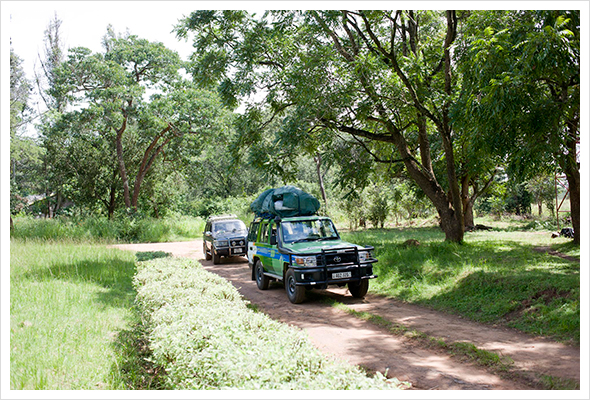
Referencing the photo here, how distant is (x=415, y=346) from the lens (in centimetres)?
655

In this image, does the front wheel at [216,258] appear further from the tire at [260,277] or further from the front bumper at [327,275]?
the front bumper at [327,275]

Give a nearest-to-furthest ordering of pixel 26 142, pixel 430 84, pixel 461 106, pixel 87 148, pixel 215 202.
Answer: pixel 461 106
pixel 430 84
pixel 26 142
pixel 87 148
pixel 215 202

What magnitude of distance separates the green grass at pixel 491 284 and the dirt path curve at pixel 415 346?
47cm

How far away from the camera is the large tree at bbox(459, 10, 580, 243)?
7.53 metres

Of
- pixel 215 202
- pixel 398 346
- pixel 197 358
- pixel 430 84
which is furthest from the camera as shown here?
pixel 215 202

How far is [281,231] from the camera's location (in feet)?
35.7

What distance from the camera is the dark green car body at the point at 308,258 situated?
30.8 ft

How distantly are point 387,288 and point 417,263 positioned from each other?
1.48 metres

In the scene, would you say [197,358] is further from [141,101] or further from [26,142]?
[26,142]

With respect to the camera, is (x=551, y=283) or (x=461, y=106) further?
(x=461, y=106)

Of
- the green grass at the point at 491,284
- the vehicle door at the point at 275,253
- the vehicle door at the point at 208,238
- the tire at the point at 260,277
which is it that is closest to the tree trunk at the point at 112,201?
the vehicle door at the point at 208,238

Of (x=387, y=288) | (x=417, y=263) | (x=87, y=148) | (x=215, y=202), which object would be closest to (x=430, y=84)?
(x=417, y=263)

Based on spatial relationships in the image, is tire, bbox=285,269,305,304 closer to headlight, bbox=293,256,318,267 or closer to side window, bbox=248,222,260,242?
headlight, bbox=293,256,318,267

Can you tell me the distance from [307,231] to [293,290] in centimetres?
173
